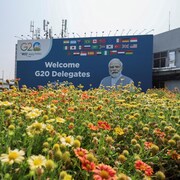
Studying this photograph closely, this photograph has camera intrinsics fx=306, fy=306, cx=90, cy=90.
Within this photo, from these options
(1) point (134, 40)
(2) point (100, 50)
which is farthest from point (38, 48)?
(1) point (134, 40)

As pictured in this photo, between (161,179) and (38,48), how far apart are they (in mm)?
20450

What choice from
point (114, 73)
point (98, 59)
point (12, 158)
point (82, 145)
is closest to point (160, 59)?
point (114, 73)

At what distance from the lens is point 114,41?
19.5 meters

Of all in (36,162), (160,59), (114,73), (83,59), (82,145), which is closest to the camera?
(36,162)

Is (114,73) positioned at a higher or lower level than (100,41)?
lower

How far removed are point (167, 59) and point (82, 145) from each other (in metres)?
18.5

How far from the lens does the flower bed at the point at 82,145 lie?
121 cm

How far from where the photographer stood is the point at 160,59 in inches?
797

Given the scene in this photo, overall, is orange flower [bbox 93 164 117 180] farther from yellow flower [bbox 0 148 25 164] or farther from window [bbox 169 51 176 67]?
window [bbox 169 51 176 67]

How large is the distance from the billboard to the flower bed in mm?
15841

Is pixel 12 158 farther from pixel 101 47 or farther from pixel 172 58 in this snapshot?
pixel 172 58

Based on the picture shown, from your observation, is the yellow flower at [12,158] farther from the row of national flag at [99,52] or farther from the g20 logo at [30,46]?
the g20 logo at [30,46]

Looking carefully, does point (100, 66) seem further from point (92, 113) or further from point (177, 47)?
point (92, 113)

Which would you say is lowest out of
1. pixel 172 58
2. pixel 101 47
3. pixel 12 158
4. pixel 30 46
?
pixel 12 158
